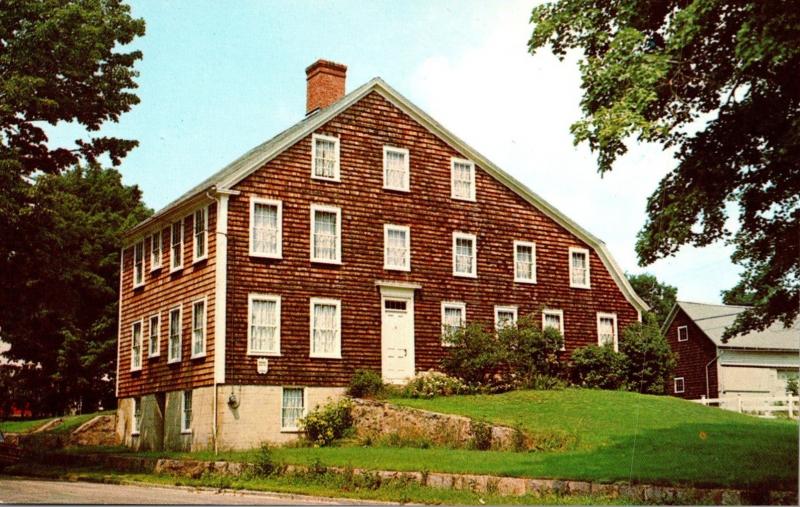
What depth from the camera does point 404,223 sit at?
30.5 m

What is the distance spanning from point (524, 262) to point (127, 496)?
18612mm

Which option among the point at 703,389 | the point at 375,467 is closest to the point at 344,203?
the point at 375,467

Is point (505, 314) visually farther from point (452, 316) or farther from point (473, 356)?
point (473, 356)

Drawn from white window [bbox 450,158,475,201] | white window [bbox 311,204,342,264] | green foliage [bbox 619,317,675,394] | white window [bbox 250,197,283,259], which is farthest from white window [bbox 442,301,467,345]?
white window [bbox 250,197,283,259]

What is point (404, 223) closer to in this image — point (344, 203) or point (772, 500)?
point (344, 203)

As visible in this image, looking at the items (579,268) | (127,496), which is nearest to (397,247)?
(579,268)

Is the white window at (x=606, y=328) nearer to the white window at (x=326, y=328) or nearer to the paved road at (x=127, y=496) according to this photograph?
the white window at (x=326, y=328)

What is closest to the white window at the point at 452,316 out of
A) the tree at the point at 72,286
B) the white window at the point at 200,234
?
the white window at the point at 200,234

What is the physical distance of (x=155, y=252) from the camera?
3212 centimetres

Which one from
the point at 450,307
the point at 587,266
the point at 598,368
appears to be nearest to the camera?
the point at 450,307

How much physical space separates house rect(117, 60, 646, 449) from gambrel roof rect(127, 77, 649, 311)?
0.20ft

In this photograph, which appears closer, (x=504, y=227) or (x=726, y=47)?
(x=726, y=47)

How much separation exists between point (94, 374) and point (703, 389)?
81.6ft

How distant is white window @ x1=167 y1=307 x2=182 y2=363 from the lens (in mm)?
29609
